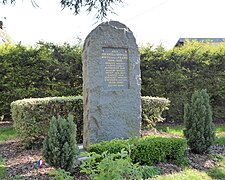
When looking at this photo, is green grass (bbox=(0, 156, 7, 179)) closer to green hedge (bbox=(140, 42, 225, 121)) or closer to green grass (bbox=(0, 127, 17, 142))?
green grass (bbox=(0, 127, 17, 142))

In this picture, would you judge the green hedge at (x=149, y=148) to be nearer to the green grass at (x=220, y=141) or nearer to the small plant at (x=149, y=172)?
the small plant at (x=149, y=172)

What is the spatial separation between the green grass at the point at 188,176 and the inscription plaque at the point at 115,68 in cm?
187

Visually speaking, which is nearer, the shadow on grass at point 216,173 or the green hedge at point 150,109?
the shadow on grass at point 216,173

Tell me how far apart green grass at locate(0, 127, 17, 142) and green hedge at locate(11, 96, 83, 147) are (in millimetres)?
1146

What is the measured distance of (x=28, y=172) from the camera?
3852mm

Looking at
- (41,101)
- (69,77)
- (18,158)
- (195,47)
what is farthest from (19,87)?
(195,47)

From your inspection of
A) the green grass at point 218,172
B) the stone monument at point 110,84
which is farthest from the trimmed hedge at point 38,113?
the green grass at point 218,172

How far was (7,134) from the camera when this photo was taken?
706 cm

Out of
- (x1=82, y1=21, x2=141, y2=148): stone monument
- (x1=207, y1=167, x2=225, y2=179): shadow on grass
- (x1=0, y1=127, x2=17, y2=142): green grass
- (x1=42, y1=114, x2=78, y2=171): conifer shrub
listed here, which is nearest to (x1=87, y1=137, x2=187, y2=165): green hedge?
(x1=42, y1=114, x2=78, y2=171): conifer shrub

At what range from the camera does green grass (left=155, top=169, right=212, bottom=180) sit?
11.6 ft

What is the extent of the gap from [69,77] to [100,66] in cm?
366

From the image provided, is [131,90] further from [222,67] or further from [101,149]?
[222,67]

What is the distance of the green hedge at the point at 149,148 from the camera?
389 cm

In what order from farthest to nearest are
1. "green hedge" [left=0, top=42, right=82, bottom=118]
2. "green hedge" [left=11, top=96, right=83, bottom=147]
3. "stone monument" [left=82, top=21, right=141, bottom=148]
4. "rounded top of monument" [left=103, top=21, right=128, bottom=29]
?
1. "green hedge" [left=0, top=42, right=82, bottom=118]
2. "green hedge" [left=11, top=96, right=83, bottom=147]
3. "rounded top of monument" [left=103, top=21, right=128, bottom=29]
4. "stone monument" [left=82, top=21, right=141, bottom=148]
